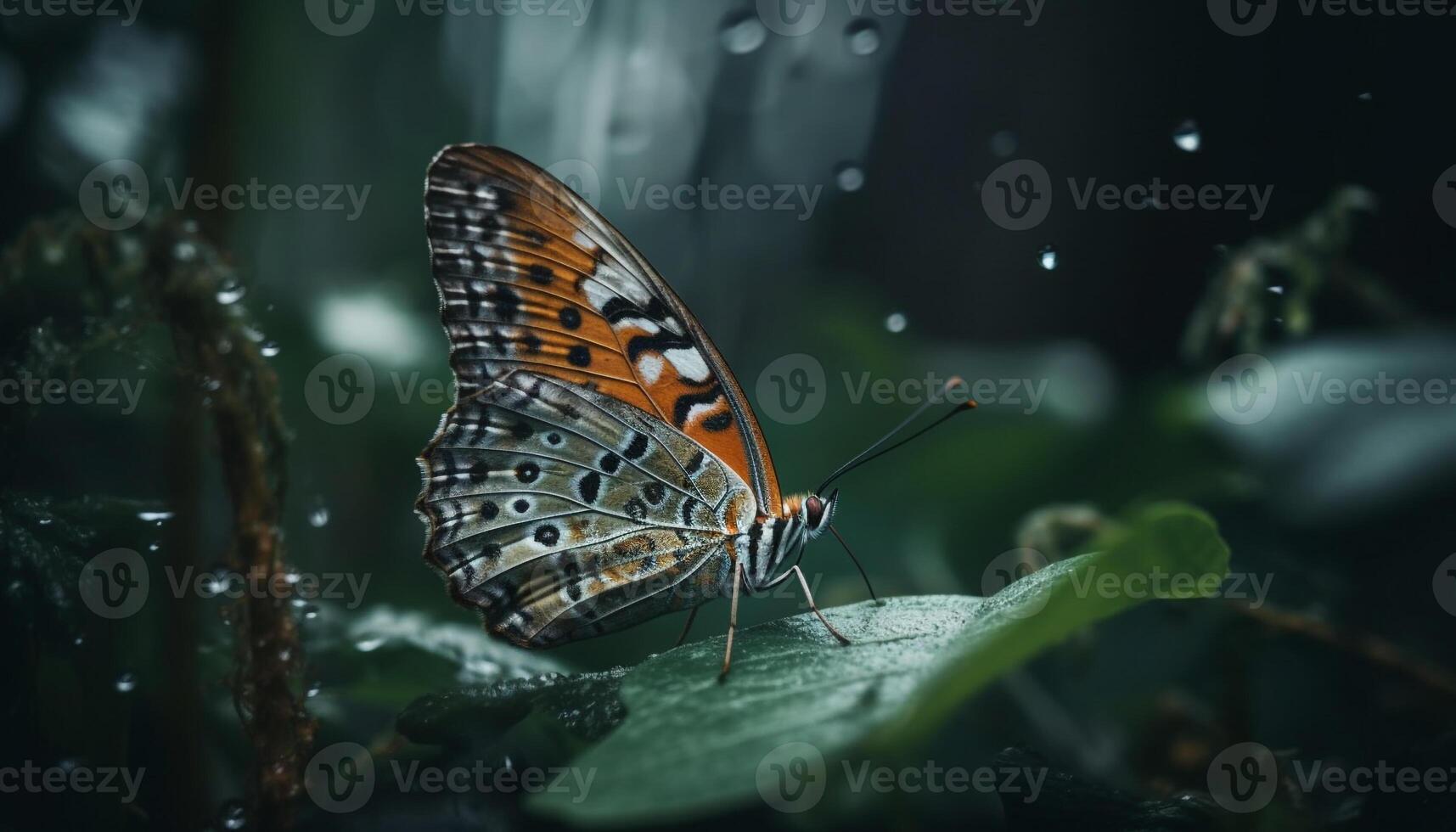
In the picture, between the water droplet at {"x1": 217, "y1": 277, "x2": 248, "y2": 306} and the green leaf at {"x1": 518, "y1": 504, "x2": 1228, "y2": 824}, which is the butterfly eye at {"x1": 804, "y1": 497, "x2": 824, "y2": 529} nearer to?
the green leaf at {"x1": 518, "y1": 504, "x2": 1228, "y2": 824}

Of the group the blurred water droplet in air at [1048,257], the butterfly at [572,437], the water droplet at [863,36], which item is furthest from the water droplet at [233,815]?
the water droplet at [863,36]

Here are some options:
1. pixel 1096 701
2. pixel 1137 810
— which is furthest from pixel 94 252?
pixel 1096 701

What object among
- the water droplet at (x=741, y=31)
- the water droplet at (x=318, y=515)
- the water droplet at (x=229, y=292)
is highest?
the water droplet at (x=741, y=31)

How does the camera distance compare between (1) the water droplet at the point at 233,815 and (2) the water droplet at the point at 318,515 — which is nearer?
(1) the water droplet at the point at 233,815

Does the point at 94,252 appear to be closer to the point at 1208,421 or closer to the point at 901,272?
the point at 1208,421

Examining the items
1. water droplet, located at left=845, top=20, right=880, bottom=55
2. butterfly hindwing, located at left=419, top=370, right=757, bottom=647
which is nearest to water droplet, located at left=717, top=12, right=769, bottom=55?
water droplet, located at left=845, top=20, right=880, bottom=55

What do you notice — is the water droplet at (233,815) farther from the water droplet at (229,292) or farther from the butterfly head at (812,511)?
the butterfly head at (812,511)
